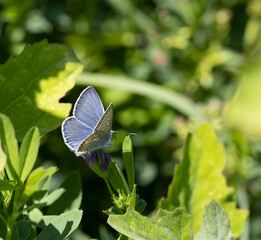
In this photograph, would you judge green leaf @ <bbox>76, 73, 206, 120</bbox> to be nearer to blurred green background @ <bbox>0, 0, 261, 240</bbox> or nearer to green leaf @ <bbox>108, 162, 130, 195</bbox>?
blurred green background @ <bbox>0, 0, 261, 240</bbox>

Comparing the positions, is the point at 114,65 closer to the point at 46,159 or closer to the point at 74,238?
the point at 46,159

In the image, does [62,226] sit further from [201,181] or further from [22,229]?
[201,181]

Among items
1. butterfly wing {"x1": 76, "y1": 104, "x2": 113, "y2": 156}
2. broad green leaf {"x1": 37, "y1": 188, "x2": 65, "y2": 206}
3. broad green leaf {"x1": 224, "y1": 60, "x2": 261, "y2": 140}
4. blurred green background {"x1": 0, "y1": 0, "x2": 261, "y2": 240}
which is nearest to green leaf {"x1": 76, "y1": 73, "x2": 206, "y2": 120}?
blurred green background {"x1": 0, "y1": 0, "x2": 261, "y2": 240}

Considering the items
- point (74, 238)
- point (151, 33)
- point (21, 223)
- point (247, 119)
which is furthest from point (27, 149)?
point (151, 33)

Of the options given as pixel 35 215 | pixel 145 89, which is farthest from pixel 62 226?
pixel 145 89

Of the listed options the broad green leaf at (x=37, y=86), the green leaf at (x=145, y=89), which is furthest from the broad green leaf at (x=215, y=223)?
the green leaf at (x=145, y=89)

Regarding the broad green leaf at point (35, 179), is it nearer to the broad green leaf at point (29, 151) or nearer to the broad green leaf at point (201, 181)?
the broad green leaf at point (29, 151)
